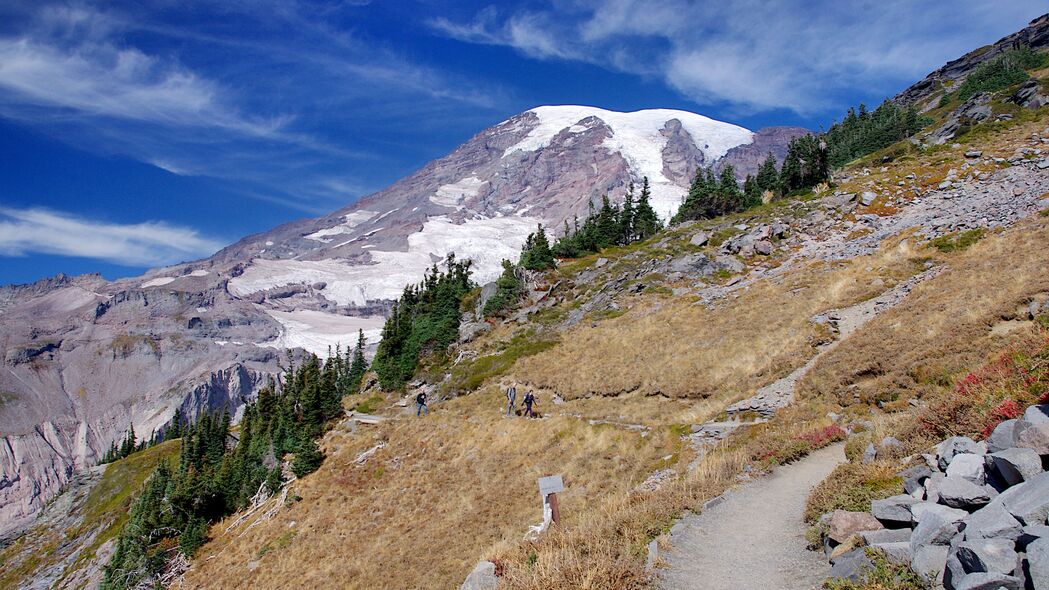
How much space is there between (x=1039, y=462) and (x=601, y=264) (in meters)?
58.3

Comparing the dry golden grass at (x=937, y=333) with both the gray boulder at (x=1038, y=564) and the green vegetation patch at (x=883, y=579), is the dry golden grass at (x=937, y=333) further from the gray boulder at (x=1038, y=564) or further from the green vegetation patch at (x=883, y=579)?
the gray boulder at (x=1038, y=564)

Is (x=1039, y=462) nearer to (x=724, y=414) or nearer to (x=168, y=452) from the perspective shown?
(x=724, y=414)

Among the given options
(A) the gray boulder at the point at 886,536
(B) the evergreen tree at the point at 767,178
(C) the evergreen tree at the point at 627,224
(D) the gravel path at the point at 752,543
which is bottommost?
(D) the gravel path at the point at 752,543

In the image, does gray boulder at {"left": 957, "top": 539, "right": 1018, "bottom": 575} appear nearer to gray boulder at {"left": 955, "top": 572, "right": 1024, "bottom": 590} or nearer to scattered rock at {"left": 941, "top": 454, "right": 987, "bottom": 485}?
gray boulder at {"left": 955, "top": 572, "right": 1024, "bottom": 590}

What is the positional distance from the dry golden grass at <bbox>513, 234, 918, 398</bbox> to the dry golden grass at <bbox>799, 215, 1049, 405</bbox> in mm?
3103

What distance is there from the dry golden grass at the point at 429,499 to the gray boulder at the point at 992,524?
384 inches

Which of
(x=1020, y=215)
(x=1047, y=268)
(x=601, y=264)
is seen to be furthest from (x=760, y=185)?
(x=1047, y=268)

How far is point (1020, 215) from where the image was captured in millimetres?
32281

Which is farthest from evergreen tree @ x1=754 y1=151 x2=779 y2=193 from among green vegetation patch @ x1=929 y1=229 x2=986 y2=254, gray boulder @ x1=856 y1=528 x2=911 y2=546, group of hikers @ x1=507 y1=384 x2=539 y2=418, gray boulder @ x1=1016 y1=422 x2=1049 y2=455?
gray boulder @ x1=856 y1=528 x2=911 y2=546

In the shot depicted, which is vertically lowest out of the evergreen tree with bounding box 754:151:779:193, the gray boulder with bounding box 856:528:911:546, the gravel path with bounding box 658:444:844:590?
the gravel path with bounding box 658:444:844:590

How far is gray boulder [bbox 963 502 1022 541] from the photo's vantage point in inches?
223

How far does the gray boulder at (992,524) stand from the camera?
223 inches

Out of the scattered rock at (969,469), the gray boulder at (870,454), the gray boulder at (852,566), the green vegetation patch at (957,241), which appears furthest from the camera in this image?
the green vegetation patch at (957,241)

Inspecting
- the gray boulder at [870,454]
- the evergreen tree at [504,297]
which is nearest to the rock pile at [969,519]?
the gray boulder at [870,454]
